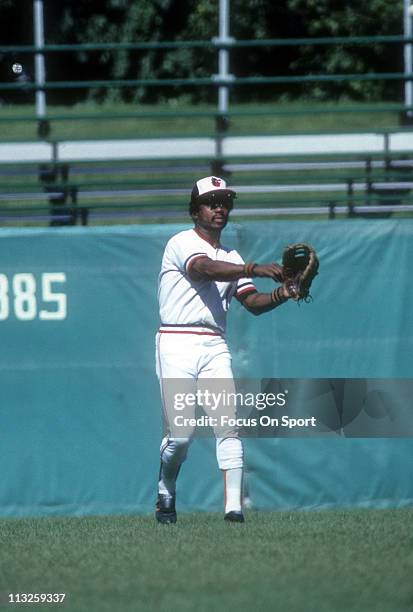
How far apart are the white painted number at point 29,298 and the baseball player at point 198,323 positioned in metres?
0.99

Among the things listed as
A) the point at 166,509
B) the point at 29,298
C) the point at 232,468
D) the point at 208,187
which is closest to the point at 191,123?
the point at 29,298

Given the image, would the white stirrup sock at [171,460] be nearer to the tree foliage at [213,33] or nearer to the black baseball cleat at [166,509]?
the black baseball cleat at [166,509]

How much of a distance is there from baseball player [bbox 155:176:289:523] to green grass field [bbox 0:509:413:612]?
34cm

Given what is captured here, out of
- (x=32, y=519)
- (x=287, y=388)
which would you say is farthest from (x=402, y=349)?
(x=32, y=519)

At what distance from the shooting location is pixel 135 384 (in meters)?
8.60

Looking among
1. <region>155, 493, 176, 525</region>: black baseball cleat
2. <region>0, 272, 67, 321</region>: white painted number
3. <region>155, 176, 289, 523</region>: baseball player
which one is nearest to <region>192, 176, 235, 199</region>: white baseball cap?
<region>155, 176, 289, 523</region>: baseball player

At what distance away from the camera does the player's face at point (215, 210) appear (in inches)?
308

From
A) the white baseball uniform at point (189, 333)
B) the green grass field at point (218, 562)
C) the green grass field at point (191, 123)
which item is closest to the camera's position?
the green grass field at point (218, 562)

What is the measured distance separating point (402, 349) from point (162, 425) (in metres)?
1.70

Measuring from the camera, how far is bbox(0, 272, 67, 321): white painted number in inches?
340

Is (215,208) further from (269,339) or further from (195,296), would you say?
(269,339)

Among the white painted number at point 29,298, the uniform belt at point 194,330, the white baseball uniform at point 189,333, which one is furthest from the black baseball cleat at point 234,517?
the white painted number at point 29,298

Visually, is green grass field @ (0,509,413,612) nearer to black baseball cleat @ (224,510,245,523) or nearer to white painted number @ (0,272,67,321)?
black baseball cleat @ (224,510,245,523)

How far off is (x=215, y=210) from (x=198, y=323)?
70 cm
